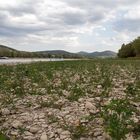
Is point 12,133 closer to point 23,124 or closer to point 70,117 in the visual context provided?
point 23,124

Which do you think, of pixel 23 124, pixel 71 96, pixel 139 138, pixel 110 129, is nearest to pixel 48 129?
pixel 23 124

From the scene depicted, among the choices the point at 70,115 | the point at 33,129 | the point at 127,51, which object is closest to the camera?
the point at 33,129

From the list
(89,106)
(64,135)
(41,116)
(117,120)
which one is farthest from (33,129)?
(89,106)

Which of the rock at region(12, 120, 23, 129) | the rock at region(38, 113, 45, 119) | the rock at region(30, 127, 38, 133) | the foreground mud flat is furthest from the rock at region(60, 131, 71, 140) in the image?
the rock at region(38, 113, 45, 119)

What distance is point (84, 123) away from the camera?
902cm

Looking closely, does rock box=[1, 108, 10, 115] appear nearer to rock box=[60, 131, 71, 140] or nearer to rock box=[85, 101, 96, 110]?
rock box=[85, 101, 96, 110]

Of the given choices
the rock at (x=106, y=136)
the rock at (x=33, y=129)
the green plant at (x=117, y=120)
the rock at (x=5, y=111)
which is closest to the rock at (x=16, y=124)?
the rock at (x=33, y=129)

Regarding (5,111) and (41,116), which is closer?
(41,116)

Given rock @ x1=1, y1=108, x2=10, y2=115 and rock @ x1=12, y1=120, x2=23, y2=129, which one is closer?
rock @ x1=12, y1=120, x2=23, y2=129

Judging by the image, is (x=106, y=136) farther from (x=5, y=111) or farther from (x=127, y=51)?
(x=127, y=51)

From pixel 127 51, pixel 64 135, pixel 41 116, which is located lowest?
pixel 64 135

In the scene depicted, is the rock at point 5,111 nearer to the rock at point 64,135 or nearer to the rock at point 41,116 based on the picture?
the rock at point 41,116

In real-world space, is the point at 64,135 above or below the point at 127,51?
below

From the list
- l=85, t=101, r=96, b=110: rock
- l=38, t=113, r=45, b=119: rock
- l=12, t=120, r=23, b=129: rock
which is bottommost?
l=12, t=120, r=23, b=129: rock
